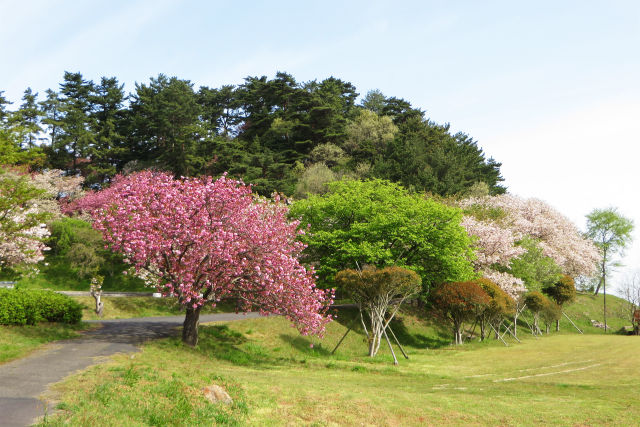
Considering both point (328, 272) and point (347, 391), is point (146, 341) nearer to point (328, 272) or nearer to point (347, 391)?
point (347, 391)

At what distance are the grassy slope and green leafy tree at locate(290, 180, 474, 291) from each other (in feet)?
29.1

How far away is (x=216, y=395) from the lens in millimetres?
12711

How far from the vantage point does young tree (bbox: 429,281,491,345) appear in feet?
121

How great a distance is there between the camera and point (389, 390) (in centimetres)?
1731

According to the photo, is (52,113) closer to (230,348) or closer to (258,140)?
(258,140)

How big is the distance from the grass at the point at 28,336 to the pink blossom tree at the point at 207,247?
4.78 metres

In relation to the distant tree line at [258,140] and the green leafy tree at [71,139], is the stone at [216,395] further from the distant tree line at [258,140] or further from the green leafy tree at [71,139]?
the green leafy tree at [71,139]

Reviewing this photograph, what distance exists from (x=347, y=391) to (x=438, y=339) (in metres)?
30.6

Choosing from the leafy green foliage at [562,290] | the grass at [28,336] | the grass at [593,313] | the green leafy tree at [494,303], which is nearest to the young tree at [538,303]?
the leafy green foliage at [562,290]

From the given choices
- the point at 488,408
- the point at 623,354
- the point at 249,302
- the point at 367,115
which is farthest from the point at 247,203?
the point at 367,115

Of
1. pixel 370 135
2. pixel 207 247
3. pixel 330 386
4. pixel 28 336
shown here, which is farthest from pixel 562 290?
pixel 28 336

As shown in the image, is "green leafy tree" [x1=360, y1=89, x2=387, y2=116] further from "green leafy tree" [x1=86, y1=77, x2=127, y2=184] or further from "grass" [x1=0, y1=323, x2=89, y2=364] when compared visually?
"grass" [x1=0, y1=323, x2=89, y2=364]

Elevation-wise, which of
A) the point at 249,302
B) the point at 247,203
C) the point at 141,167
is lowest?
the point at 249,302

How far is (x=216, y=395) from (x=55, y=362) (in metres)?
7.04
